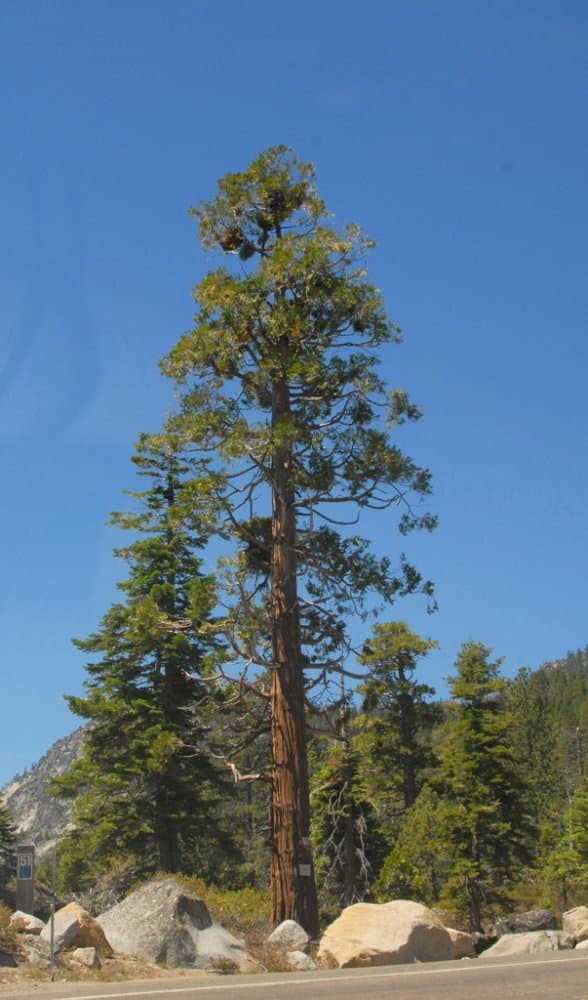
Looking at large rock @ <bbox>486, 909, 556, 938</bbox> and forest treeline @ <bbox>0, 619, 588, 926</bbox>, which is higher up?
forest treeline @ <bbox>0, 619, 588, 926</bbox>

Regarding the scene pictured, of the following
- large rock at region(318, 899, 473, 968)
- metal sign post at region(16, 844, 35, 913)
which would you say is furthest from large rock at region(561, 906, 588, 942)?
metal sign post at region(16, 844, 35, 913)

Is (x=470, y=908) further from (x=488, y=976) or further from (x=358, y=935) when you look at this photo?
(x=488, y=976)

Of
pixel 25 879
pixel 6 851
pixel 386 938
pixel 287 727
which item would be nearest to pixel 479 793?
pixel 287 727

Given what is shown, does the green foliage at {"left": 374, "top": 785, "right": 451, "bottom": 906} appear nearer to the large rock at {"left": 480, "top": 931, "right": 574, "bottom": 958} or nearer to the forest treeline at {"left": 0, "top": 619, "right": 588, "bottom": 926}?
the forest treeline at {"left": 0, "top": 619, "right": 588, "bottom": 926}

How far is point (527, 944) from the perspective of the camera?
15.8 metres

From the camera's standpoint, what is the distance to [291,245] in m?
20.2

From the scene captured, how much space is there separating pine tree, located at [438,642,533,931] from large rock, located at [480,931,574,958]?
68.1ft

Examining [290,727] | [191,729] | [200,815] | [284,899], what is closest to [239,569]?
[290,727]

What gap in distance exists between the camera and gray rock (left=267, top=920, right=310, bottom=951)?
1422 cm

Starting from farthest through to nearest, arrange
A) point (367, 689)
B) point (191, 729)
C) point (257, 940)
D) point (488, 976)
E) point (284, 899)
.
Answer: point (191, 729), point (367, 689), point (284, 899), point (257, 940), point (488, 976)

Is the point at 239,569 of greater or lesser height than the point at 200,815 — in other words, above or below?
above

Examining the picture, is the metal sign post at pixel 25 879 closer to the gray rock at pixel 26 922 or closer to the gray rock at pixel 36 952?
the gray rock at pixel 36 952

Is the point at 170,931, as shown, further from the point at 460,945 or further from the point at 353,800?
the point at 353,800

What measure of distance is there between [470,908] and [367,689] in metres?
20.2
